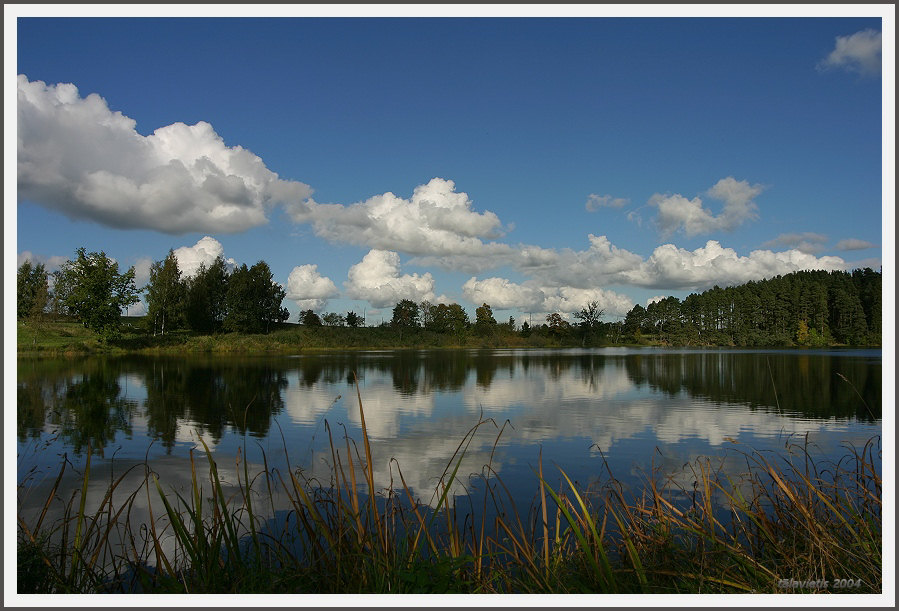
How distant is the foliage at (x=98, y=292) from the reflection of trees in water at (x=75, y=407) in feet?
55.8

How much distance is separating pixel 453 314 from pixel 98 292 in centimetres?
4714

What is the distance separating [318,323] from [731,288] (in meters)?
62.4

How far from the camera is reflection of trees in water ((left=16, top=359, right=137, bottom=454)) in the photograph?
1254cm

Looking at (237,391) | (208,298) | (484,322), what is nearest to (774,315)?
(484,322)

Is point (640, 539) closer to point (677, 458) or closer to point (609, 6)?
point (609, 6)

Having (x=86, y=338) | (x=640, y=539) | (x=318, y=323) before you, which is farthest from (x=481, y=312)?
(x=640, y=539)

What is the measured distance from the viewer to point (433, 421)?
14039 millimetres

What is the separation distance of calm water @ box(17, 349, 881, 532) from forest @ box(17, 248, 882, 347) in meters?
8.19

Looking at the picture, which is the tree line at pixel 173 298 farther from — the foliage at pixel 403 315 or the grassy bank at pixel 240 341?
the foliage at pixel 403 315

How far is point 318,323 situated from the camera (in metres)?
69.1

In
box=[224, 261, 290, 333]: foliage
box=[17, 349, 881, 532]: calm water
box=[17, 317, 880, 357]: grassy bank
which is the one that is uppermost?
box=[224, 261, 290, 333]: foliage

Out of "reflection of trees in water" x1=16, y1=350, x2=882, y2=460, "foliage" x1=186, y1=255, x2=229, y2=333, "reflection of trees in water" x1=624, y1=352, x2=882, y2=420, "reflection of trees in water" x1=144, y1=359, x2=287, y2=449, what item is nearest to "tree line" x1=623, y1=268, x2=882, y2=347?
"reflection of trees in water" x1=624, y1=352, x2=882, y2=420

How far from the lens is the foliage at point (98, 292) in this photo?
4169cm

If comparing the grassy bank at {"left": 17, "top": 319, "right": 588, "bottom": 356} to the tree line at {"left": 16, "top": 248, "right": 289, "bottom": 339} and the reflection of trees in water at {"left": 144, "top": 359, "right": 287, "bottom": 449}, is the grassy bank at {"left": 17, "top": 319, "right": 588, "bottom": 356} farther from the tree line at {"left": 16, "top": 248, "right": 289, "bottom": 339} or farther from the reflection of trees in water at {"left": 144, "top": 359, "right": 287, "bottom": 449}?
the reflection of trees in water at {"left": 144, "top": 359, "right": 287, "bottom": 449}
